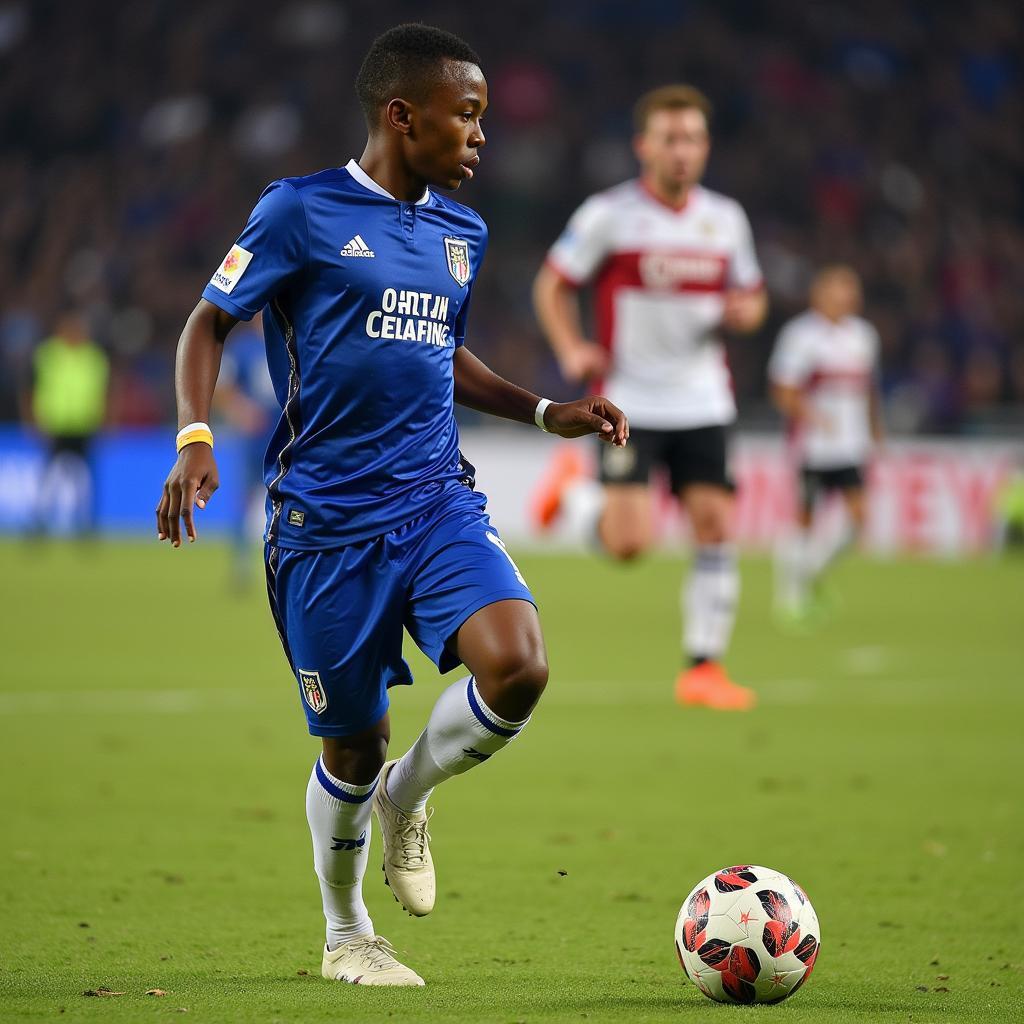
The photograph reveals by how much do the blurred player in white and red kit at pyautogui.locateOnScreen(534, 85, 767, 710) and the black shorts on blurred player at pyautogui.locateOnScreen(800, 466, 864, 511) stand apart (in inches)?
221

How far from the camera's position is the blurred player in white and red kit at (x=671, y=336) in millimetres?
8695

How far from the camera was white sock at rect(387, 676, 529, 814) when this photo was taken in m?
3.91

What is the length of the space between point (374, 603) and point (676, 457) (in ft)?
16.4

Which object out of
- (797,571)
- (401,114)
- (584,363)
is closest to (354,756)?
(401,114)

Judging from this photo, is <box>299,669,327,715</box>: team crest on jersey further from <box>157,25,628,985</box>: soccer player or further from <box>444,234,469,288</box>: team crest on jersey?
<box>444,234,469,288</box>: team crest on jersey

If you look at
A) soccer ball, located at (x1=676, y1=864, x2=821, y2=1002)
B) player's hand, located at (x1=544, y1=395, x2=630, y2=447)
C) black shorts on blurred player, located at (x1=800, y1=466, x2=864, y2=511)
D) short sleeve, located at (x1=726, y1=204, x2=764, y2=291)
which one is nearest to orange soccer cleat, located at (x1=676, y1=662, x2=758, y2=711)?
short sleeve, located at (x1=726, y1=204, x2=764, y2=291)

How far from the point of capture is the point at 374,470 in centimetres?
A: 406

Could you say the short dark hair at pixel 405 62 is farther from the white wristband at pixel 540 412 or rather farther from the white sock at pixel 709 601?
the white sock at pixel 709 601

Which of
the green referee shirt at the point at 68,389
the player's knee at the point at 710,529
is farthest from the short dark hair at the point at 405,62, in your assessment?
the green referee shirt at the point at 68,389

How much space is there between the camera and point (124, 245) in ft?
84.0

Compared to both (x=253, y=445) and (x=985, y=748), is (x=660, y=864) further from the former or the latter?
(x=253, y=445)

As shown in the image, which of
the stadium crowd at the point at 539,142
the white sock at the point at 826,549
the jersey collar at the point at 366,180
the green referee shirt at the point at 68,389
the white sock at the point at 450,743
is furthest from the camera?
the stadium crowd at the point at 539,142

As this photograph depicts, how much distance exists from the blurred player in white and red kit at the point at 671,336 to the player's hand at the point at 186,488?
4.88 meters

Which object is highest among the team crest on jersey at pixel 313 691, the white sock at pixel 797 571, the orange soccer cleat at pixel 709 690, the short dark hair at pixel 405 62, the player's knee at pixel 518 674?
the short dark hair at pixel 405 62
